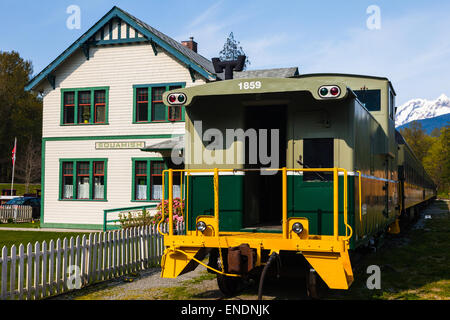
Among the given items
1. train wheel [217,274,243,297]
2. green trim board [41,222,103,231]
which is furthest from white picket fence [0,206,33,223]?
train wheel [217,274,243,297]

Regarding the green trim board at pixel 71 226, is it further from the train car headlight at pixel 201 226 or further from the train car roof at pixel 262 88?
the train car roof at pixel 262 88

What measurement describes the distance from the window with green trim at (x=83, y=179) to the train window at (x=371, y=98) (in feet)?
42.7

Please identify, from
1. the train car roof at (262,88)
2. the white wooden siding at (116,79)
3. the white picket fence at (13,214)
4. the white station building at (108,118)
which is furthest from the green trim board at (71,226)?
the train car roof at (262,88)

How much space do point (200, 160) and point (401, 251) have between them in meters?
7.76

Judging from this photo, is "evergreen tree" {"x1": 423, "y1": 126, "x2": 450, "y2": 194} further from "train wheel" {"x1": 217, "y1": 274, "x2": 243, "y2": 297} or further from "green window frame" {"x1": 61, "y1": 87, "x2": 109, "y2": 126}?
"train wheel" {"x1": 217, "y1": 274, "x2": 243, "y2": 297}

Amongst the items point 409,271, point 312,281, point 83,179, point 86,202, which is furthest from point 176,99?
point 83,179

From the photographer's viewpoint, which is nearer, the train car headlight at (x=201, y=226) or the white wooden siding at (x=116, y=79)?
the train car headlight at (x=201, y=226)

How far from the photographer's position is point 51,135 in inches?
851

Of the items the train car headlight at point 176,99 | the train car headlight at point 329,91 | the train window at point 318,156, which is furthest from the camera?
the train car headlight at point 176,99

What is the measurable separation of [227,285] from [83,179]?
15.2 m

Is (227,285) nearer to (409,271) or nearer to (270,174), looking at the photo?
(270,174)

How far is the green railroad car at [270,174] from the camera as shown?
21.6ft
